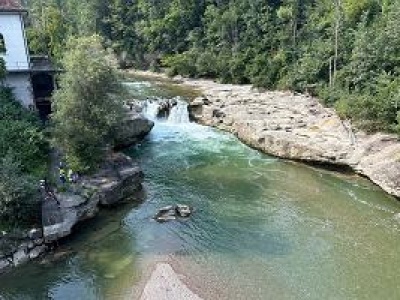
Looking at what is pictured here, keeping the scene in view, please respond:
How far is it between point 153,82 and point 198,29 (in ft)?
40.8

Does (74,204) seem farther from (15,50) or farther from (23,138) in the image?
(15,50)

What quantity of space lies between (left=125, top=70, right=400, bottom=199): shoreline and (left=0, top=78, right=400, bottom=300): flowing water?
Answer: 3.72 feet

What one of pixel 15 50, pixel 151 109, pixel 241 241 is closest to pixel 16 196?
pixel 241 241

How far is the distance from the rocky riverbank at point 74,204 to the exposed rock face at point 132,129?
4.16 meters

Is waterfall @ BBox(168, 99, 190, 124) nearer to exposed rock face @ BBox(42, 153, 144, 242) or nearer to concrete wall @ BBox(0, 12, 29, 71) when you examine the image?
exposed rock face @ BBox(42, 153, 144, 242)

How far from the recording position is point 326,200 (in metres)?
29.8

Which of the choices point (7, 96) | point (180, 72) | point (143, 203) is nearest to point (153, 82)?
point (180, 72)

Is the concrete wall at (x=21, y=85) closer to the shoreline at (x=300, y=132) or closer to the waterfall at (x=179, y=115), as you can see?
the waterfall at (x=179, y=115)

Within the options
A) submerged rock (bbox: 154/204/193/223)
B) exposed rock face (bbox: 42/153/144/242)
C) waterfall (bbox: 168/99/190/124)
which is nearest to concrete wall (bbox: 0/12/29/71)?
exposed rock face (bbox: 42/153/144/242)

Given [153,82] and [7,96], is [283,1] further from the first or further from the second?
[7,96]

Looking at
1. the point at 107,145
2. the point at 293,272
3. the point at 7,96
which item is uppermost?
the point at 7,96

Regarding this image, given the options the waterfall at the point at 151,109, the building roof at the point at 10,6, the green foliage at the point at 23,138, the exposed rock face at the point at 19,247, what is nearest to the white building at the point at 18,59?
the building roof at the point at 10,6

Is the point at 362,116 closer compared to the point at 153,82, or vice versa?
the point at 362,116

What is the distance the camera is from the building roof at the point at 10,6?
33250 millimetres
